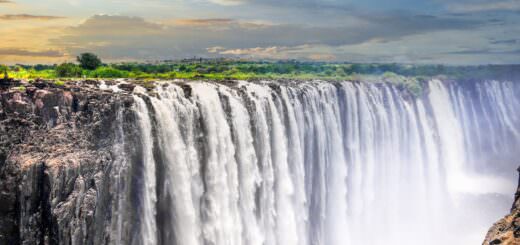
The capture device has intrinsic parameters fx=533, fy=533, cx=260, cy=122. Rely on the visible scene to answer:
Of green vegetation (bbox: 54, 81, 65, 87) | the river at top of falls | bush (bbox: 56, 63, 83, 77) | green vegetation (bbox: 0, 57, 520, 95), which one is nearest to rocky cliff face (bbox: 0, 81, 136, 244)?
green vegetation (bbox: 54, 81, 65, 87)

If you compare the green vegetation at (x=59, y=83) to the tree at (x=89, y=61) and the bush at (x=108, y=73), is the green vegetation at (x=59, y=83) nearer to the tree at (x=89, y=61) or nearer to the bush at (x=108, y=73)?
the bush at (x=108, y=73)

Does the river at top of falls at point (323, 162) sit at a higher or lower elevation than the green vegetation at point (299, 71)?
lower

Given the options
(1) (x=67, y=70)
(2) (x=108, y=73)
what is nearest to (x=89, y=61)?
(2) (x=108, y=73)

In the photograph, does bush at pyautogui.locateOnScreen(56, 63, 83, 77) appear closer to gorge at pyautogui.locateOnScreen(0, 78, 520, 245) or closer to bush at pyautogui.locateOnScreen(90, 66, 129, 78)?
bush at pyautogui.locateOnScreen(90, 66, 129, 78)

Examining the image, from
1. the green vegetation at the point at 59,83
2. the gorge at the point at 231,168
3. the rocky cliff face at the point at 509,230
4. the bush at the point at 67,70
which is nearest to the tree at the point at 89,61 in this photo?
the bush at the point at 67,70

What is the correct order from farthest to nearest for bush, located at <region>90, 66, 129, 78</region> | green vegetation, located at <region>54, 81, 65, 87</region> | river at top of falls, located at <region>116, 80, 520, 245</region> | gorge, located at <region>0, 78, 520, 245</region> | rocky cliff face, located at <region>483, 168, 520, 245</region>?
bush, located at <region>90, 66, 129, 78</region> → river at top of falls, located at <region>116, 80, 520, 245</region> → green vegetation, located at <region>54, 81, 65, 87</region> → gorge, located at <region>0, 78, 520, 245</region> → rocky cliff face, located at <region>483, 168, 520, 245</region>

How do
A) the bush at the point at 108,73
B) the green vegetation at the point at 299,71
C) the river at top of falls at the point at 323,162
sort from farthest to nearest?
the green vegetation at the point at 299,71
the bush at the point at 108,73
the river at top of falls at the point at 323,162
